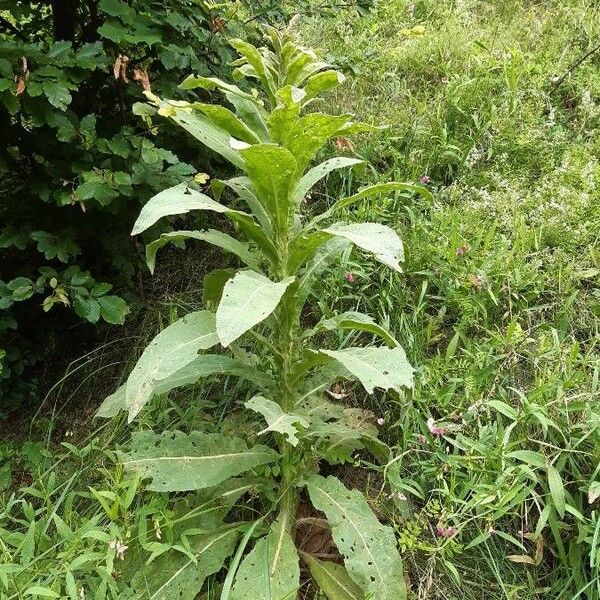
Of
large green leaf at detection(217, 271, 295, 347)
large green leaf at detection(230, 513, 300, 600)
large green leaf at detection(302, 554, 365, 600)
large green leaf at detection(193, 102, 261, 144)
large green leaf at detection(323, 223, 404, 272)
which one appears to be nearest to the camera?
large green leaf at detection(217, 271, 295, 347)

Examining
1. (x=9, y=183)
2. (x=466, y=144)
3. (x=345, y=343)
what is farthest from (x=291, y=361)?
(x=466, y=144)

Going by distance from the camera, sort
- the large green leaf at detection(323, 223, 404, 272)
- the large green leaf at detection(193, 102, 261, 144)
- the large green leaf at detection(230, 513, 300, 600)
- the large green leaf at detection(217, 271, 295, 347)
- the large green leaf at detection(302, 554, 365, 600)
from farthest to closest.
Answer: the large green leaf at detection(302, 554, 365, 600) < the large green leaf at detection(230, 513, 300, 600) < the large green leaf at detection(193, 102, 261, 144) < the large green leaf at detection(323, 223, 404, 272) < the large green leaf at detection(217, 271, 295, 347)

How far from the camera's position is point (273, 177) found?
1.90 metres

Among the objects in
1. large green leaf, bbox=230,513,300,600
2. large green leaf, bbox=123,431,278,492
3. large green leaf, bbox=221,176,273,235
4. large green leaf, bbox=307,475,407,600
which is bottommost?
large green leaf, bbox=230,513,300,600

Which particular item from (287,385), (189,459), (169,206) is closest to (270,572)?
(189,459)

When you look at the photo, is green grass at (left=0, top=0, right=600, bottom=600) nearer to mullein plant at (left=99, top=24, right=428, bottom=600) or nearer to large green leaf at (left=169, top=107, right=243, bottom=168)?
mullein plant at (left=99, top=24, right=428, bottom=600)

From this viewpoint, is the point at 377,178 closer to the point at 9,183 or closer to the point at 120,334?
the point at 120,334

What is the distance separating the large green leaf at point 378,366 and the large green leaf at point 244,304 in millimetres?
324

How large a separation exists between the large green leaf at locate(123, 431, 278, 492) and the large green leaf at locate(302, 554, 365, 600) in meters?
0.42

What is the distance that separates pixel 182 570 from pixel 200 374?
675mm

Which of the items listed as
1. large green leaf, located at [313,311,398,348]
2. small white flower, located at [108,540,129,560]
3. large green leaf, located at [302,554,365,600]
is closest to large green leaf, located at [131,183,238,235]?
large green leaf, located at [313,311,398,348]

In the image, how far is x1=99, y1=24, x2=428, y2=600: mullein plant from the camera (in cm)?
184

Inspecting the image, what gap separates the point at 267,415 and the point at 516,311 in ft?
4.91

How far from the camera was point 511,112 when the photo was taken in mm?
3736
